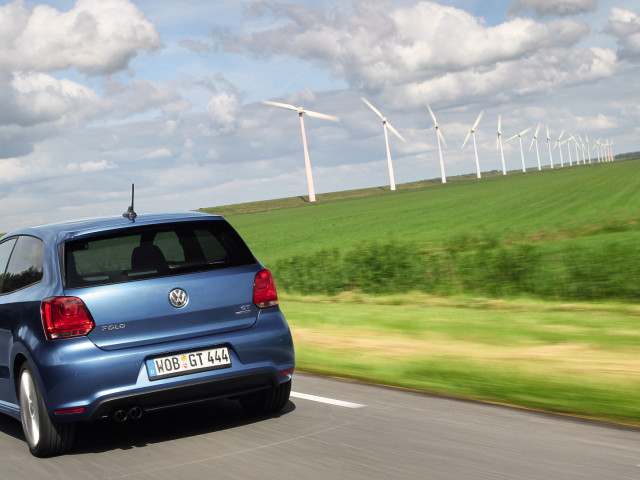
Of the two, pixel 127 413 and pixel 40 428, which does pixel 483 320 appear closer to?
pixel 127 413

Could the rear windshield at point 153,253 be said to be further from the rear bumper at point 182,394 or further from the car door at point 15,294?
the rear bumper at point 182,394

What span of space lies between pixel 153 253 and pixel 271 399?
1523 mm

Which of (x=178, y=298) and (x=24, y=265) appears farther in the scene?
(x=24, y=265)

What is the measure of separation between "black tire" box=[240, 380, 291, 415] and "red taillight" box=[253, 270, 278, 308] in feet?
2.44

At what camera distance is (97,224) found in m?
5.88

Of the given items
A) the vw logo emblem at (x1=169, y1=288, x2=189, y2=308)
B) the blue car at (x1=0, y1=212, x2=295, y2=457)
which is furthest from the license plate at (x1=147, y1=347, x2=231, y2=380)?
the vw logo emblem at (x1=169, y1=288, x2=189, y2=308)

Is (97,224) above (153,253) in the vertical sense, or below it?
above

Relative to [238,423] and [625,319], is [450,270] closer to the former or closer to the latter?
[625,319]

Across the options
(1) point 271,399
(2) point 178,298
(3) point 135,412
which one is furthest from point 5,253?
(1) point 271,399

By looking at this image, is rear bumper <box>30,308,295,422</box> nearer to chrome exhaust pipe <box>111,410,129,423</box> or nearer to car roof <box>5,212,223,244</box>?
chrome exhaust pipe <box>111,410,129,423</box>

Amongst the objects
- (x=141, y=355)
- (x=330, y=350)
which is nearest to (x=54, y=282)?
(x=141, y=355)

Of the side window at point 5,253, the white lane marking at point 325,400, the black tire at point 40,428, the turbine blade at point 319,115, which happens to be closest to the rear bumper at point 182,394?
the black tire at point 40,428

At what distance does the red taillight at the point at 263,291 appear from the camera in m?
5.92

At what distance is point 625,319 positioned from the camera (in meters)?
10.5
